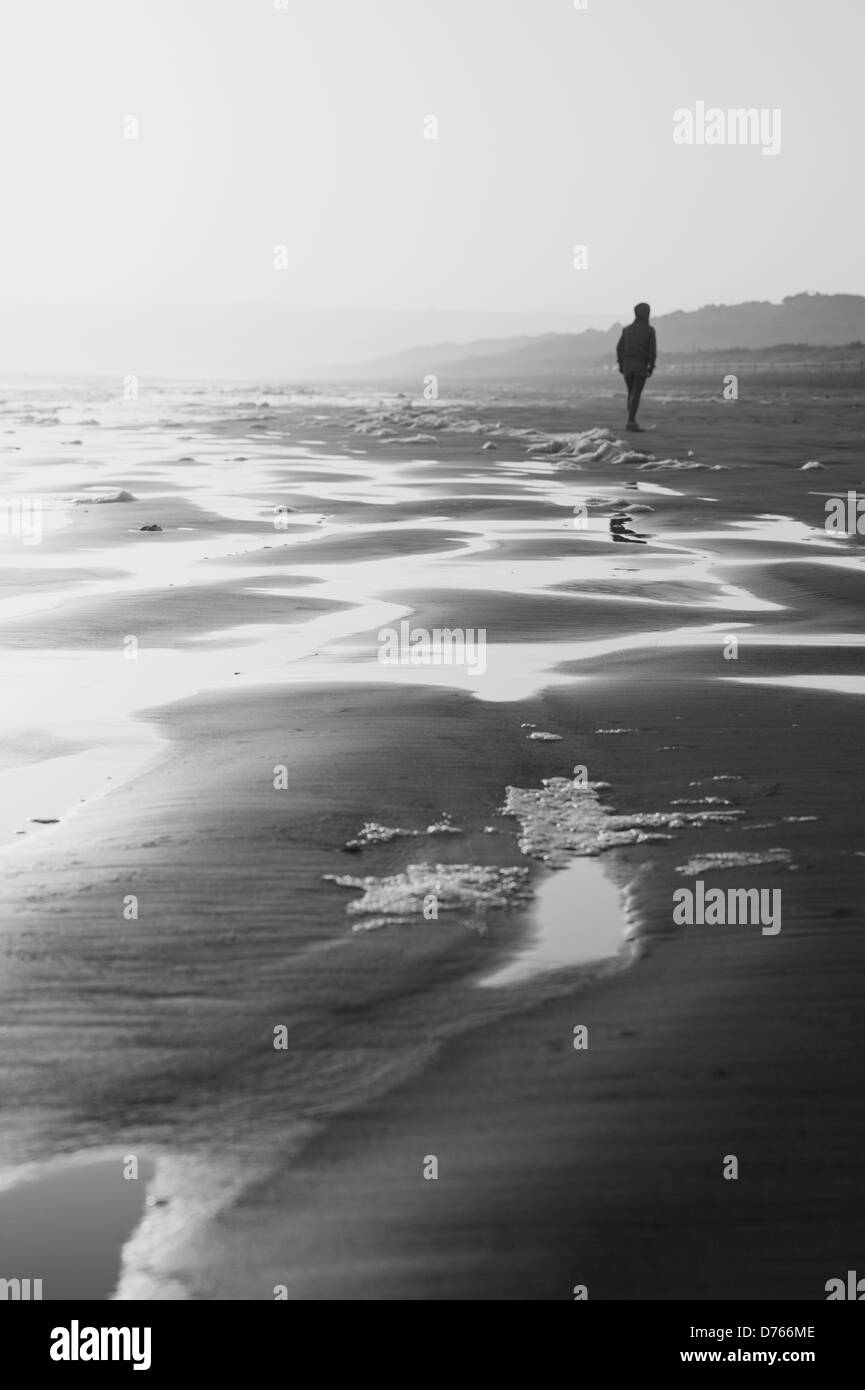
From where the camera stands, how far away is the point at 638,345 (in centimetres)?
2269

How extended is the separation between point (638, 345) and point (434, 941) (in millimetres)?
20399

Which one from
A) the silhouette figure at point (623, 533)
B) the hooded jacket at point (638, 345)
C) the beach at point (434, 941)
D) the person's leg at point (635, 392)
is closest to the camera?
the beach at point (434, 941)

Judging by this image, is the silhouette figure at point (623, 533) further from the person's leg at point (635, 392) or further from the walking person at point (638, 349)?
the person's leg at point (635, 392)

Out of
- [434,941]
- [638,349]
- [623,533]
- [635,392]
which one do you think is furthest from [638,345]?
[434,941]

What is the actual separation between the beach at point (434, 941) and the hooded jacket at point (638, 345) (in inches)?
580

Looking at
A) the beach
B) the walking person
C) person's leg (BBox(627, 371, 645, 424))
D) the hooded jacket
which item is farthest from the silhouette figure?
person's leg (BBox(627, 371, 645, 424))

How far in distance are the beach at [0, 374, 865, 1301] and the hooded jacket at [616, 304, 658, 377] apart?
1474 cm

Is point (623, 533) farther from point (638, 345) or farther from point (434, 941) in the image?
point (638, 345)

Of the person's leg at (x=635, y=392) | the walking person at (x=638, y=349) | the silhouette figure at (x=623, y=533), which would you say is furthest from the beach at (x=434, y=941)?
the person's leg at (x=635, y=392)

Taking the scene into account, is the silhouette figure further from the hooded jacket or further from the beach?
the hooded jacket

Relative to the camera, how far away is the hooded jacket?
74.1 feet

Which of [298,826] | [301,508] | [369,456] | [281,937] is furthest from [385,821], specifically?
[369,456]

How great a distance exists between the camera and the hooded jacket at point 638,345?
22594mm
